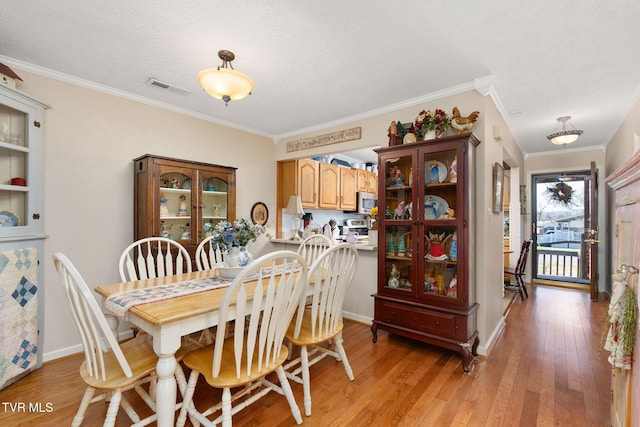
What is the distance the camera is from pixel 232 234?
6.97 feet

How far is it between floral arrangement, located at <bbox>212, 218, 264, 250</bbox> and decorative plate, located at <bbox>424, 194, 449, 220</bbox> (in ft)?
5.09

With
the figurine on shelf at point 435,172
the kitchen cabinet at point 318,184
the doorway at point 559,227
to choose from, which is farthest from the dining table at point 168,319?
the doorway at point 559,227

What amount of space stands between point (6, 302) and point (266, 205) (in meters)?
2.69

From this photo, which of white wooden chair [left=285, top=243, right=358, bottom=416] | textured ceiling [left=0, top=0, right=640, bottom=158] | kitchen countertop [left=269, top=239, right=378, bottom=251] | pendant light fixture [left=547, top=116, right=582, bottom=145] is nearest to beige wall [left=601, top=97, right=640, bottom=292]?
textured ceiling [left=0, top=0, right=640, bottom=158]

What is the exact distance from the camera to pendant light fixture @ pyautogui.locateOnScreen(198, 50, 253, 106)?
1.89m

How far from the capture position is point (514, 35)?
6.45 feet

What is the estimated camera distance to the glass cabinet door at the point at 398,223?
9.25 feet

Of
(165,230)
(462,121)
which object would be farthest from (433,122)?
(165,230)

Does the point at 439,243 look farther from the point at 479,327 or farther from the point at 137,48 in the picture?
the point at 137,48

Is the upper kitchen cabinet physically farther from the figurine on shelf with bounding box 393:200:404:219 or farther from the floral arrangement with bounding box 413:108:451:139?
the floral arrangement with bounding box 413:108:451:139

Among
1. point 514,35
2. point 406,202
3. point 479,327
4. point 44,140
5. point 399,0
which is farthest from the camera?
point 406,202

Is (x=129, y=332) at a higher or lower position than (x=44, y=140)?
lower

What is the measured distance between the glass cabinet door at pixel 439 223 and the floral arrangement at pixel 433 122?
0.77ft

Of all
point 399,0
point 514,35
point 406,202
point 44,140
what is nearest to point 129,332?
point 44,140
